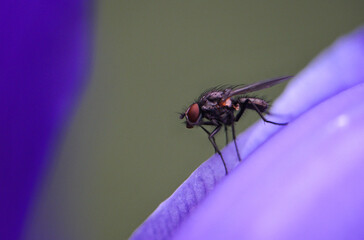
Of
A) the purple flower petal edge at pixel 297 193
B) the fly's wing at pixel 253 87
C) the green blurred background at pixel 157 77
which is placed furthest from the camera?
the green blurred background at pixel 157 77

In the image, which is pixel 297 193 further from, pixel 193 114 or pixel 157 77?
pixel 157 77

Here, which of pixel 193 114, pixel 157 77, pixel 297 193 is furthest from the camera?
pixel 157 77

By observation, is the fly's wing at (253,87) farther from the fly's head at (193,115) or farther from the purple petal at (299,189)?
the purple petal at (299,189)

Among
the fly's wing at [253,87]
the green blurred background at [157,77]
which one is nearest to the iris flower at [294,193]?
the fly's wing at [253,87]

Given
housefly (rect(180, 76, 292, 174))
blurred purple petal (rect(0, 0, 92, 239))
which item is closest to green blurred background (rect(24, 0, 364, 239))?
housefly (rect(180, 76, 292, 174))

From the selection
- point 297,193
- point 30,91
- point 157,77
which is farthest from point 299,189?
point 157,77

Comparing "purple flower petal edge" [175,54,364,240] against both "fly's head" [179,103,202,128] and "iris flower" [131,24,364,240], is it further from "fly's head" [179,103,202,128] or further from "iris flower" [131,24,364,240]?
"fly's head" [179,103,202,128]

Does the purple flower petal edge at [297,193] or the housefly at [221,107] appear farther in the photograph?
the housefly at [221,107]
